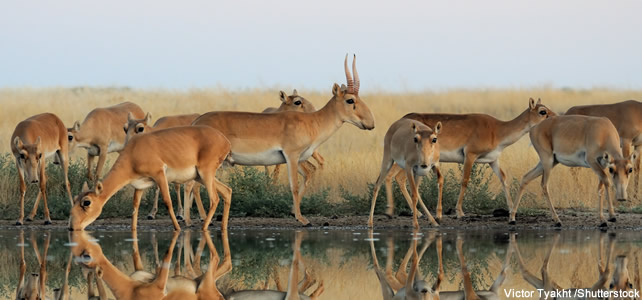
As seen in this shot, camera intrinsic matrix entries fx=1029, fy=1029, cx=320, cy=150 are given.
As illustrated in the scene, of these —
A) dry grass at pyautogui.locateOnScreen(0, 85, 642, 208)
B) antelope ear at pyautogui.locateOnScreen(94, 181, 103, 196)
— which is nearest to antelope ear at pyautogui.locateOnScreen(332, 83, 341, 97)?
dry grass at pyautogui.locateOnScreen(0, 85, 642, 208)

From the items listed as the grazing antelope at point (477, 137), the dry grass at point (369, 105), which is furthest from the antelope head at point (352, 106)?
the dry grass at point (369, 105)

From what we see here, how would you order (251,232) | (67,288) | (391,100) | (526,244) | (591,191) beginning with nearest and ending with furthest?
(67,288), (526,244), (251,232), (591,191), (391,100)

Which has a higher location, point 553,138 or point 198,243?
point 553,138

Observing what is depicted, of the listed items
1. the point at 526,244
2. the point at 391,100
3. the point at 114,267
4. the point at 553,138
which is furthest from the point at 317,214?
the point at 391,100

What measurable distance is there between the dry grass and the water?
18.8 ft

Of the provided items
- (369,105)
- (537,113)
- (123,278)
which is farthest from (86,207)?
(369,105)

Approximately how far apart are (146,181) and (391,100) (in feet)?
95.4

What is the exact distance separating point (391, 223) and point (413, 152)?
1.64 meters

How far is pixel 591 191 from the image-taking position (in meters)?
21.8

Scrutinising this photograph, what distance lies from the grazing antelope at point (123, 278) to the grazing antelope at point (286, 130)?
3.98 metres

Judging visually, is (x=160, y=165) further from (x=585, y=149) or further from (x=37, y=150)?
(x=585, y=149)

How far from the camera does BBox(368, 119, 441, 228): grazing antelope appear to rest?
56.4 ft

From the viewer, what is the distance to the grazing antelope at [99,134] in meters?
22.7

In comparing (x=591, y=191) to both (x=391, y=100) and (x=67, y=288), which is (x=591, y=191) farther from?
(x=391, y=100)
